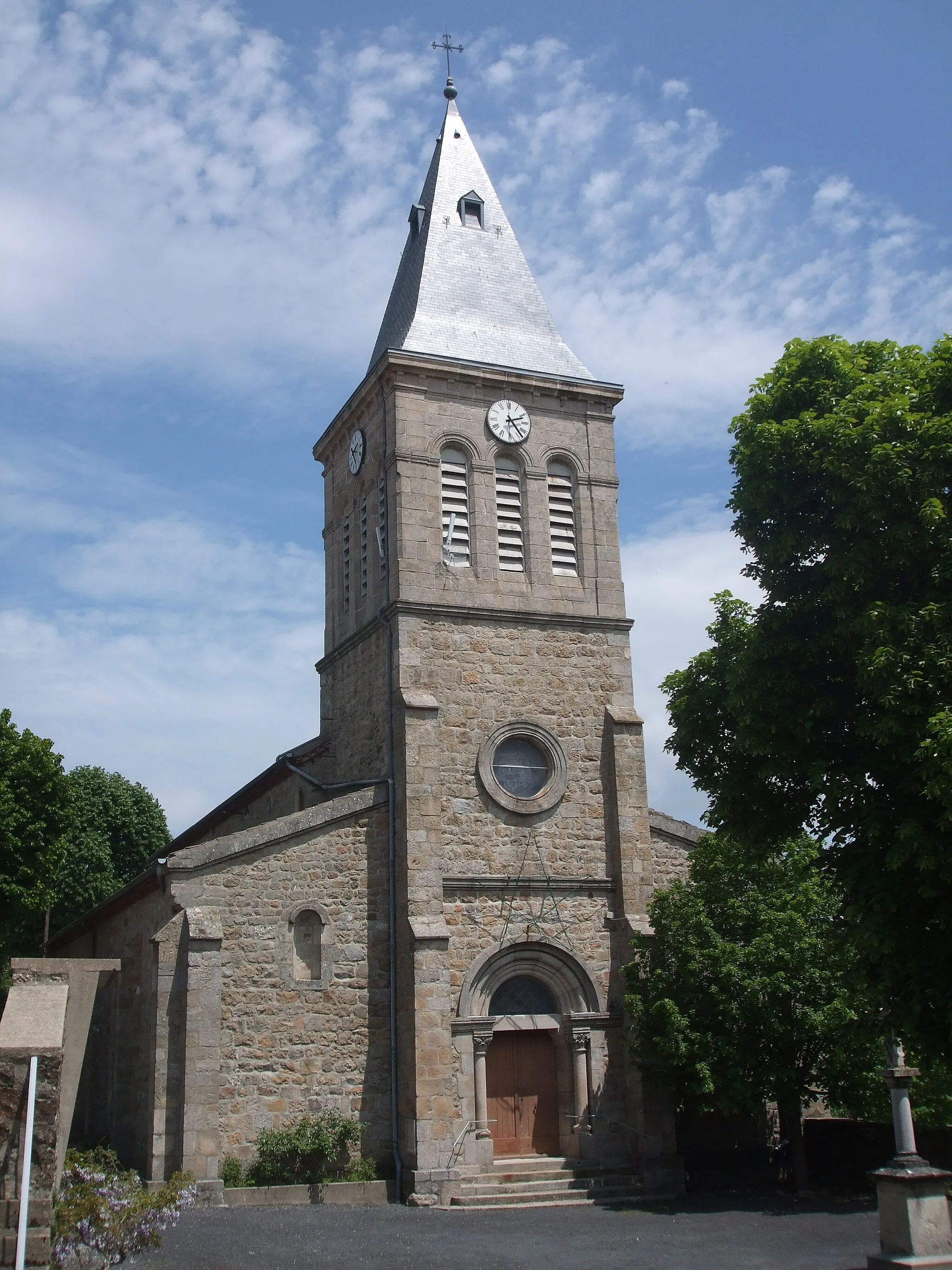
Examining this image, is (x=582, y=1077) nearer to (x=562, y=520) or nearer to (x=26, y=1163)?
(x=562, y=520)

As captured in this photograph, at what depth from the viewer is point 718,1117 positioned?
20.8m

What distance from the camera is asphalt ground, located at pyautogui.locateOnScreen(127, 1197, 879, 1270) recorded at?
46.0 ft

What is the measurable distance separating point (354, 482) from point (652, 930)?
34.9 feet

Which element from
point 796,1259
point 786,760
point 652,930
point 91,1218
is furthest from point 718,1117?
point 91,1218

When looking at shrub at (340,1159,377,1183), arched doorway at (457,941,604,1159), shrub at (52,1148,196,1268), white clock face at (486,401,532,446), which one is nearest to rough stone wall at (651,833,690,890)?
arched doorway at (457,941,604,1159)

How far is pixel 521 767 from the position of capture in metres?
21.3

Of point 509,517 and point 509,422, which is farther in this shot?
point 509,422

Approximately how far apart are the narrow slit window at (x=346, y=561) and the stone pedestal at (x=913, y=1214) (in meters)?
14.9

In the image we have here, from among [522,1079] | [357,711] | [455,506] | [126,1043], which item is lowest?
[522,1079]

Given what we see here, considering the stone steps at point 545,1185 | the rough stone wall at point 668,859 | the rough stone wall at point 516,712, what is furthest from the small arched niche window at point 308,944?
the rough stone wall at point 668,859

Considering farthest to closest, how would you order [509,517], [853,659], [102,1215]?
[509,517] → [853,659] → [102,1215]

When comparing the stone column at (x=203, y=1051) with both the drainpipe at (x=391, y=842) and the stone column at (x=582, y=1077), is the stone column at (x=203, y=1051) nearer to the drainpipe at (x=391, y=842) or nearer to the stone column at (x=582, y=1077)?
the drainpipe at (x=391, y=842)

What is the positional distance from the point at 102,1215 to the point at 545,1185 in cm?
978

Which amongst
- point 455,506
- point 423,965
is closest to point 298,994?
point 423,965
